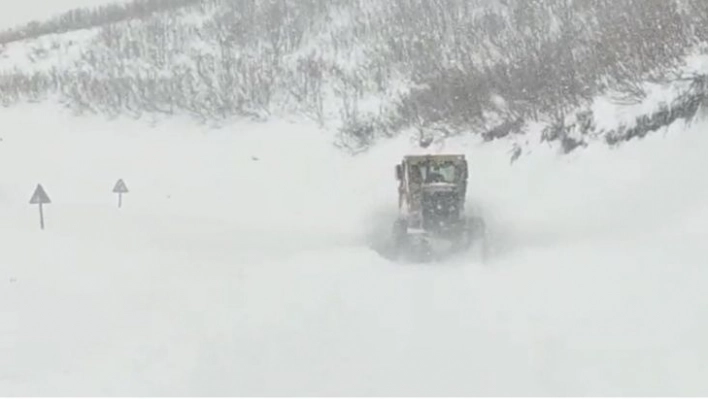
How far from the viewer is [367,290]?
12102 mm

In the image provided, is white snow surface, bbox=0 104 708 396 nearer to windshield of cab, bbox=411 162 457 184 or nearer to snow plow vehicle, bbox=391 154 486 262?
snow plow vehicle, bbox=391 154 486 262

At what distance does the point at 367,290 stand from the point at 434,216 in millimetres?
2934

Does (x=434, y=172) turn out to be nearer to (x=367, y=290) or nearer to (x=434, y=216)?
(x=434, y=216)

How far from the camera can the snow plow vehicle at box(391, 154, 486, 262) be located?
14297 millimetres

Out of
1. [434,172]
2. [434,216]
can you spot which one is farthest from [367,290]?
[434,172]

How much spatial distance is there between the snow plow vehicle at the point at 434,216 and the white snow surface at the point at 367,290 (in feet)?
1.73

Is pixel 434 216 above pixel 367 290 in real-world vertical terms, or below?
above

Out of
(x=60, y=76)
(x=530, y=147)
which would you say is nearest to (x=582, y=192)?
(x=530, y=147)

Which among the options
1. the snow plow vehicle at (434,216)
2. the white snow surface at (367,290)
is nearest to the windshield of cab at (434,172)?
the snow plow vehicle at (434,216)

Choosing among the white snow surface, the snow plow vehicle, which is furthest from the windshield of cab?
the white snow surface

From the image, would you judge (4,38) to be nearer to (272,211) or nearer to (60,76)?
(60,76)

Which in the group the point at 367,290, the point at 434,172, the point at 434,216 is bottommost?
the point at 367,290

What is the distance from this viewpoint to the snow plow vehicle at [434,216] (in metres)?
14.3

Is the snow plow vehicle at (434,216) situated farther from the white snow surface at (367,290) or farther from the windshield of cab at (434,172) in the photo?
the white snow surface at (367,290)
